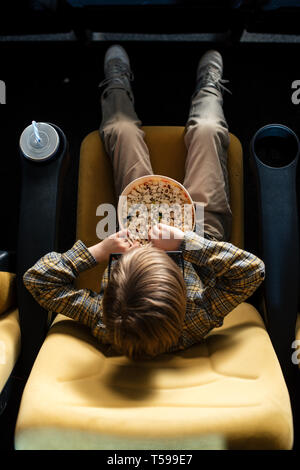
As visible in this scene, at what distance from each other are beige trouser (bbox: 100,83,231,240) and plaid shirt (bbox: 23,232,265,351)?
0.70 ft

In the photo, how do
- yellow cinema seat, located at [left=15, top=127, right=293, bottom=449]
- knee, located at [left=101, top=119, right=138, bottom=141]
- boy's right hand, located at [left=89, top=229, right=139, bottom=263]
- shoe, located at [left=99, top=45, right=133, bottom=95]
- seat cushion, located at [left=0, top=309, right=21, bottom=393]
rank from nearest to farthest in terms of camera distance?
yellow cinema seat, located at [left=15, top=127, right=293, bottom=449] < seat cushion, located at [left=0, top=309, right=21, bottom=393] < boy's right hand, located at [left=89, top=229, right=139, bottom=263] < knee, located at [left=101, top=119, right=138, bottom=141] < shoe, located at [left=99, top=45, right=133, bottom=95]

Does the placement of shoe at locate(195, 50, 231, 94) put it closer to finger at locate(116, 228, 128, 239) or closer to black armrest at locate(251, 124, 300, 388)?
black armrest at locate(251, 124, 300, 388)

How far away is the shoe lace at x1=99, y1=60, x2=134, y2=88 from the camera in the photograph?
166cm

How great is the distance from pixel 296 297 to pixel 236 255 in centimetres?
23

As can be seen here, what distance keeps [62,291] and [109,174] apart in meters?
0.46

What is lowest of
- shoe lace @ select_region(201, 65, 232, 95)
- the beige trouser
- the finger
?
the finger

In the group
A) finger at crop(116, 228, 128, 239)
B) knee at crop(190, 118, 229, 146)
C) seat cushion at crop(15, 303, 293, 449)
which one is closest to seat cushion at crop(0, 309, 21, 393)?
seat cushion at crop(15, 303, 293, 449)

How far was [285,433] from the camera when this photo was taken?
2.95ft

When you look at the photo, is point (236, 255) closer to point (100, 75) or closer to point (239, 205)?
point (239, 205)

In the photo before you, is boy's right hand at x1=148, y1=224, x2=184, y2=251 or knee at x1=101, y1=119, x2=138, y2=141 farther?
knee at x1=101, y1=119, x2=138, y2=141

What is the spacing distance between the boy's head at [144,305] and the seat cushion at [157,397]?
0.10 meters

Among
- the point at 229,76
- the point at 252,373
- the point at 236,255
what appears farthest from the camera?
the point at 229,76

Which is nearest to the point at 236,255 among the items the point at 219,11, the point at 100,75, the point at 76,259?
the point at 76,259

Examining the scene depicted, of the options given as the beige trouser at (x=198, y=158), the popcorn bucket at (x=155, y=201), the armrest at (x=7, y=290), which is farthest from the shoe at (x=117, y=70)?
the armrest at (x=7, y=290)
